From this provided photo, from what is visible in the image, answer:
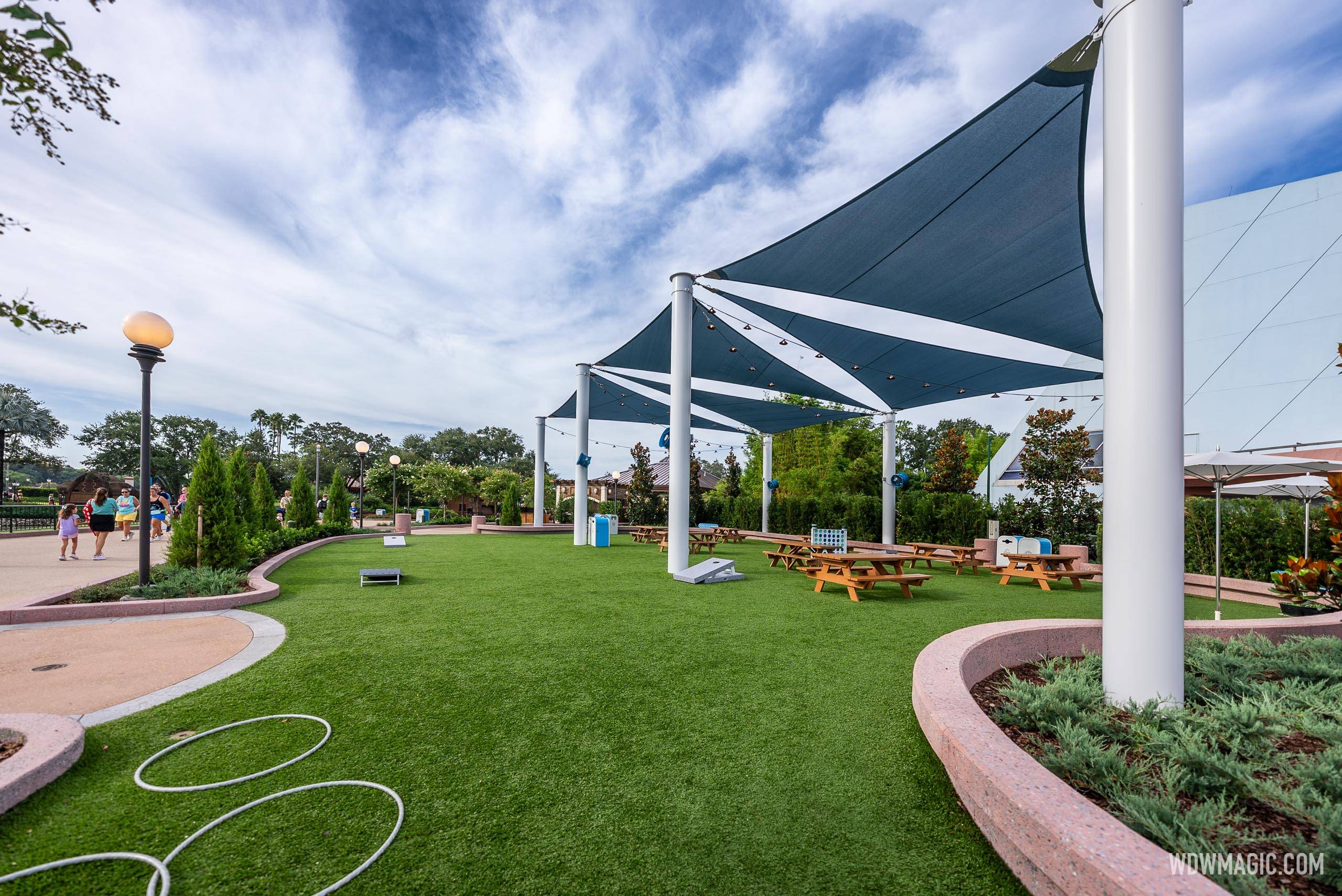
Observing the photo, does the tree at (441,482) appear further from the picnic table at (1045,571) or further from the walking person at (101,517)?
the picnic table at (1045,571)

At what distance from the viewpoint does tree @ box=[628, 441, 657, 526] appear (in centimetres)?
2097

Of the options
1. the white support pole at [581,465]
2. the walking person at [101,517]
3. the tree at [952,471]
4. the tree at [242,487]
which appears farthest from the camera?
the tree at [952,471]

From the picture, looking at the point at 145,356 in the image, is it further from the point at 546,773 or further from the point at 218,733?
the point at 546,773

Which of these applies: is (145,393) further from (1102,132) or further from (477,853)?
(1102,132)

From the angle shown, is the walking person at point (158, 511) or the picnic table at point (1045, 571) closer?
the picnic table at point (1045, 571)

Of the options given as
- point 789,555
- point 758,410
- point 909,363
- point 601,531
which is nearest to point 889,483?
point 758,410

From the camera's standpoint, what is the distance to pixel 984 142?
523 centimetres

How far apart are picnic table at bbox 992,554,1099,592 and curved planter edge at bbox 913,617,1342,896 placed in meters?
6.32

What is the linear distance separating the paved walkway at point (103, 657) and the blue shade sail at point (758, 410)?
36.5 feet

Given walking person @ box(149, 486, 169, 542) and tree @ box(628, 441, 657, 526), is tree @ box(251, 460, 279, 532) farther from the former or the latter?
tree @ box(628, 441, 657, 526)

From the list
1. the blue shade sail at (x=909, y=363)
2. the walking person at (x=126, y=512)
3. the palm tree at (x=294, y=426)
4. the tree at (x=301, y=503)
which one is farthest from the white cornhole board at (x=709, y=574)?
the palm tree at (x=294, y=426)

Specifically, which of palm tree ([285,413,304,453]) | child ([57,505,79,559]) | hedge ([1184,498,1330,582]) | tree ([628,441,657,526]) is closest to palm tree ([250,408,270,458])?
palm tree ([285,413,304,453])

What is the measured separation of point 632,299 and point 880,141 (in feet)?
35.7

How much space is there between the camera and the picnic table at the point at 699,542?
1331cm
